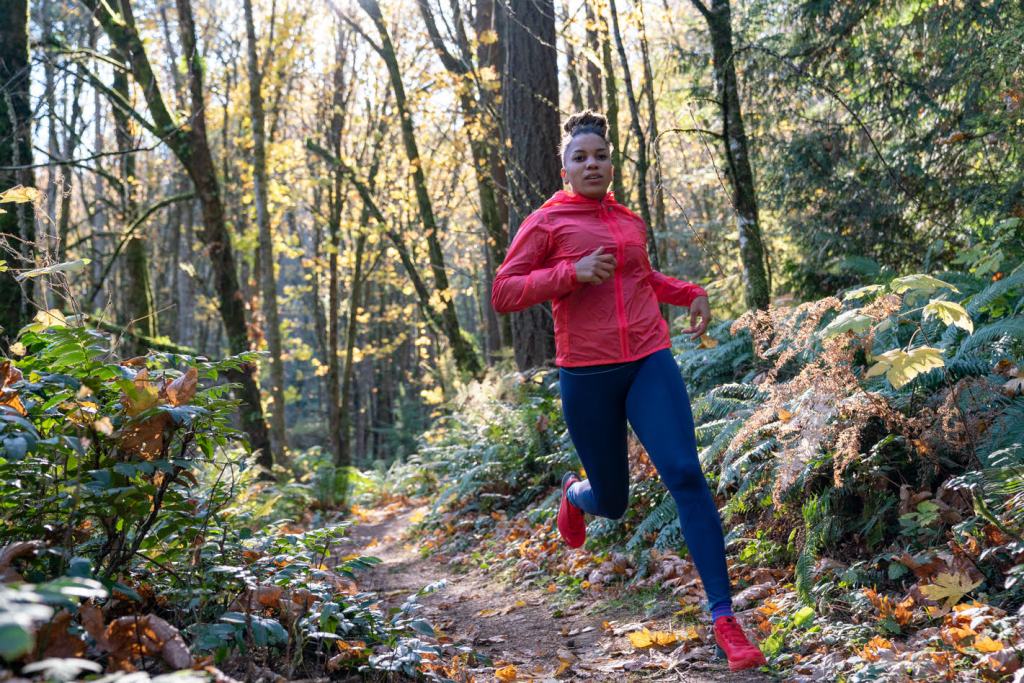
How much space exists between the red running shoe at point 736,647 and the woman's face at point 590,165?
2.14 m

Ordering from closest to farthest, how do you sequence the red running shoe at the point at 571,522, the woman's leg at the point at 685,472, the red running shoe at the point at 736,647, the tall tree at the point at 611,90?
the red running shoe at the point at 736,647 < the woman's leg at the point at 685,472 < the red running shoe at the point at 571,522 < the tall tree at the point at 611,90

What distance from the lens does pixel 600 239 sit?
4258mm

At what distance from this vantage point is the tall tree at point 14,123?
243 inches

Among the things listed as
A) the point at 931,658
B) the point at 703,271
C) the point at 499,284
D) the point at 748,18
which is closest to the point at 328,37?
the point at 703,271

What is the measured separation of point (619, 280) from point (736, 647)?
1762mm

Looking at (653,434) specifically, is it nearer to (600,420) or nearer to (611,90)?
(600,420)

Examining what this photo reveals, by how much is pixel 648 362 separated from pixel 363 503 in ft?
39.4

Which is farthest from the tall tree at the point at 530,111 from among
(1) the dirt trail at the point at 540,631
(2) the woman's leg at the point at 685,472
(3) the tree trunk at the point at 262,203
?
(3) the tree trunk at the point at 262,203

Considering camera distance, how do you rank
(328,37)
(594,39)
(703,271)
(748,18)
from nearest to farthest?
1. (748,18)
2. (594,39)
3. (703,271)
4. (328,37)

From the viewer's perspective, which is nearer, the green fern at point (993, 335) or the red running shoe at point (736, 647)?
the red running shoe at point (736, 647)

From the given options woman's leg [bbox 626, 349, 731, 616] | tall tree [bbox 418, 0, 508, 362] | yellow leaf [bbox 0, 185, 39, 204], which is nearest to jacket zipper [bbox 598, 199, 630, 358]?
woman's leg [bbox 626, 349, 731, 616]

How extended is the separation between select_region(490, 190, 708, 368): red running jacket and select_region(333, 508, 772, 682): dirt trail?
1472mm

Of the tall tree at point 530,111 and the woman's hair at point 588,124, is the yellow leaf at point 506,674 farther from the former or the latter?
the tall tree at point 530,111

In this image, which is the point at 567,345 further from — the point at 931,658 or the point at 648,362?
the point at 931,658
